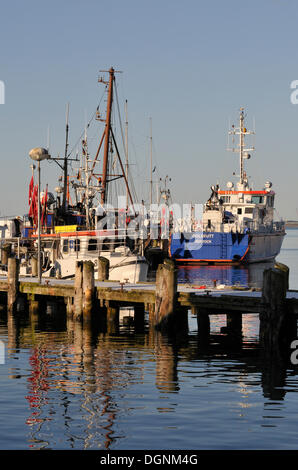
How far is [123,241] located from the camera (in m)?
47.2

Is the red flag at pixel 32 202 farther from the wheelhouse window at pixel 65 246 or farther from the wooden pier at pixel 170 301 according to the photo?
the wooden pier at pixel 170 301

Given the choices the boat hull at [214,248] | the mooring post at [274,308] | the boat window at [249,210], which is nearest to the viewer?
the mooring post at [274,308]

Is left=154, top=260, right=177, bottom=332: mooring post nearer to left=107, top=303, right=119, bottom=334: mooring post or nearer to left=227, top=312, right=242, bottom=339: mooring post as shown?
left=227, top=312, right=242, bottom=339: mooring post

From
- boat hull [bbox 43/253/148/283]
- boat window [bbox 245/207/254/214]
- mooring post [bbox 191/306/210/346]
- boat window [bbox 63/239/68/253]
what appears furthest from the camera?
boat window [bbox 245/207/254/214]

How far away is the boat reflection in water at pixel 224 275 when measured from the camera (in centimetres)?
6496

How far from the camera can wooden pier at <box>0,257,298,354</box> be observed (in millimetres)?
25703

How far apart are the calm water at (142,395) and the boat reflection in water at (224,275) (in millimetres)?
33569

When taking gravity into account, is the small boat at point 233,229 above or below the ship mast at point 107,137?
below

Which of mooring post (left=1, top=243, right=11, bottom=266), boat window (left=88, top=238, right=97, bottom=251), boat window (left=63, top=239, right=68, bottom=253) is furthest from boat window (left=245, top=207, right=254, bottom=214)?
boat window (left=63, top=239, right=68, bottom=253)

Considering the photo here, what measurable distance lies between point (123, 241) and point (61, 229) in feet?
14.9

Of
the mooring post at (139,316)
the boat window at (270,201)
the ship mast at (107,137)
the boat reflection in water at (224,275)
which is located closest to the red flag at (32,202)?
the ship mast at (107,137)

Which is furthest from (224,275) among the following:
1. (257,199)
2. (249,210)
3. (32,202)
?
(257,199)

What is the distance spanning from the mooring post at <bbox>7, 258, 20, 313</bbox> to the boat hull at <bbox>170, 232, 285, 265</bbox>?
55276 millimetres

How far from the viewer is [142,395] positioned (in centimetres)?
2061
